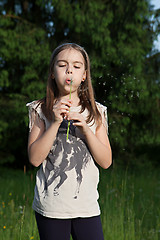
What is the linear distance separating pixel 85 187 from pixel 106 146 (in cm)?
23

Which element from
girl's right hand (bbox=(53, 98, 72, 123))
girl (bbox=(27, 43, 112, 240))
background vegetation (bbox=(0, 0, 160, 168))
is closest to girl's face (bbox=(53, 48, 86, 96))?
girl (bbox=(27, 43, 112, 240))

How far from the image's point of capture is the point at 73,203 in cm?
146

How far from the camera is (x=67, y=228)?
1480 mm

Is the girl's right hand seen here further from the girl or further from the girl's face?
the girl's face

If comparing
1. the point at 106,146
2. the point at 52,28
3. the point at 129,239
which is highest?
the point at 52,28

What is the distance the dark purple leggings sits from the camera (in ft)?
4.81

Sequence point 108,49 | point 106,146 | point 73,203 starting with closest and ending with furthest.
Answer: point 73,203
point 106,146
point 108,49

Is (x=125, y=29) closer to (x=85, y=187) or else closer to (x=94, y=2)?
(x=94, y=2)

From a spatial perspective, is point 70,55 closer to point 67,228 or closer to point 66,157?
point 66,157

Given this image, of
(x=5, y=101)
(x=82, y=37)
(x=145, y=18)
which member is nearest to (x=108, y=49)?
(x=82, y=37)

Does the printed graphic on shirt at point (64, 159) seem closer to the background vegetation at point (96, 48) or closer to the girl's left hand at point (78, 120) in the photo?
the girl's left hand at point (78, 120)

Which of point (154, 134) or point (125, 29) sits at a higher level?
point (125, 29)

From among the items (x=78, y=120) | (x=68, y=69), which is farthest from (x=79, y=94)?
(x=78, y=120)

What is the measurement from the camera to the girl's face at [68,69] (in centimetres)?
154
